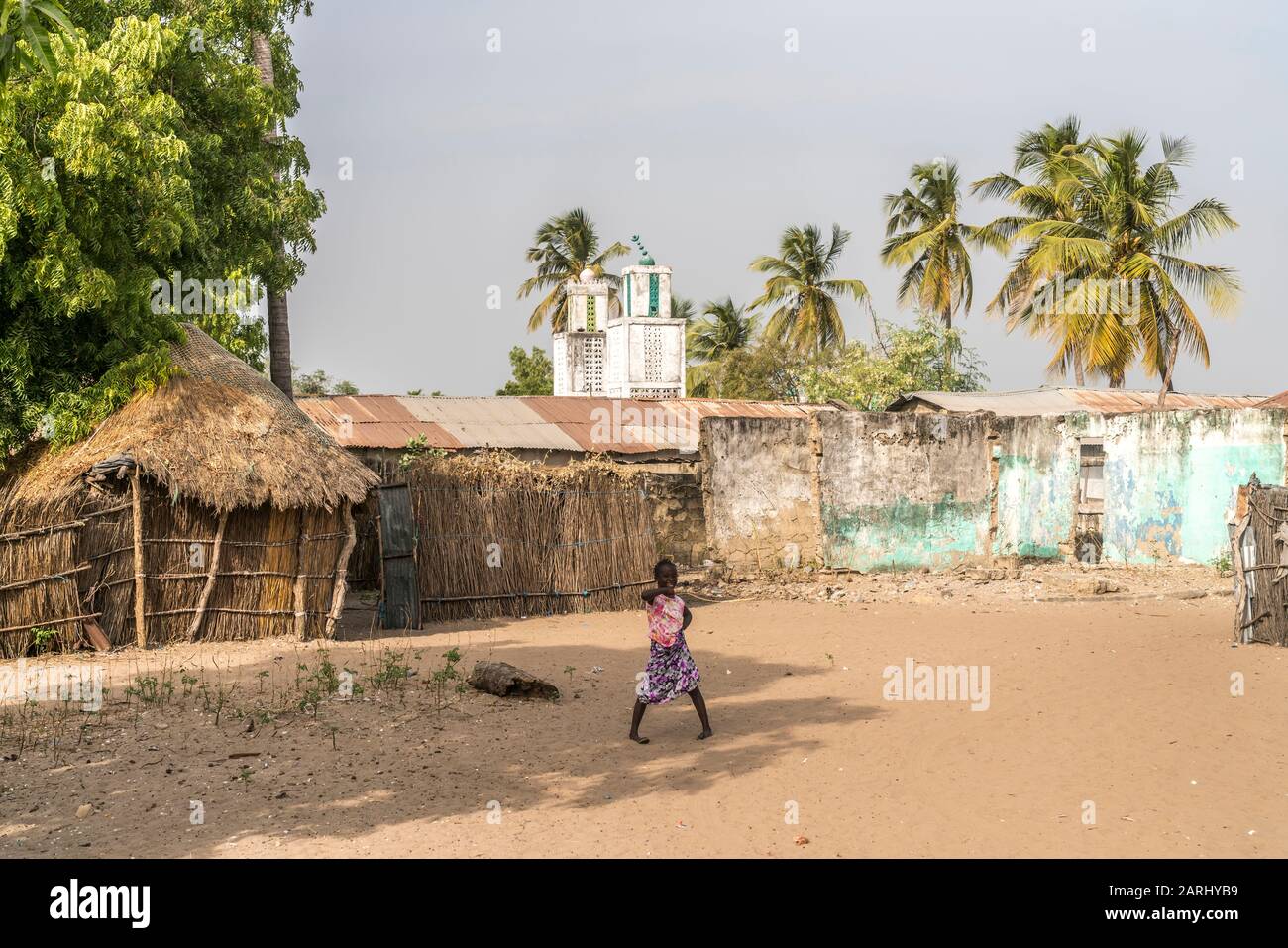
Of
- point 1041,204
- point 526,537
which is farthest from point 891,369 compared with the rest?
point 526,537

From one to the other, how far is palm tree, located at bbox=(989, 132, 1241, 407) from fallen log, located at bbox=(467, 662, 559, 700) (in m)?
→ 20.1

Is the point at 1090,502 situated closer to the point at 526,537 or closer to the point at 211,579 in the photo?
the point at 526,537

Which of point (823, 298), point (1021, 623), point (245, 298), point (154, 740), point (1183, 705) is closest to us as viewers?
point (154, 740)

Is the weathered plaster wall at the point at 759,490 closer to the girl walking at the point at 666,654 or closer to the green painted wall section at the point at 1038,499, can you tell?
the green painted wall section at the point at 1038,499

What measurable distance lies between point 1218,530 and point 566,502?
396 inches

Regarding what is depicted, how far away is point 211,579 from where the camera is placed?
11.8 m

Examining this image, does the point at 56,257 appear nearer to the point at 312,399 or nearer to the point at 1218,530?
the point at 312,399

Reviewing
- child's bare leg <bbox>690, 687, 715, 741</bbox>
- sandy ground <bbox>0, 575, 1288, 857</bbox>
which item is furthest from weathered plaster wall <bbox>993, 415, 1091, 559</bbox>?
child's bare leg <bbox>690, 687, 715, 741</bbox>

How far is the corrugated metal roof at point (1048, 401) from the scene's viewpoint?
2316cm

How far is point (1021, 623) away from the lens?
13898 mm

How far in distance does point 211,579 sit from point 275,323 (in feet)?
20.4
